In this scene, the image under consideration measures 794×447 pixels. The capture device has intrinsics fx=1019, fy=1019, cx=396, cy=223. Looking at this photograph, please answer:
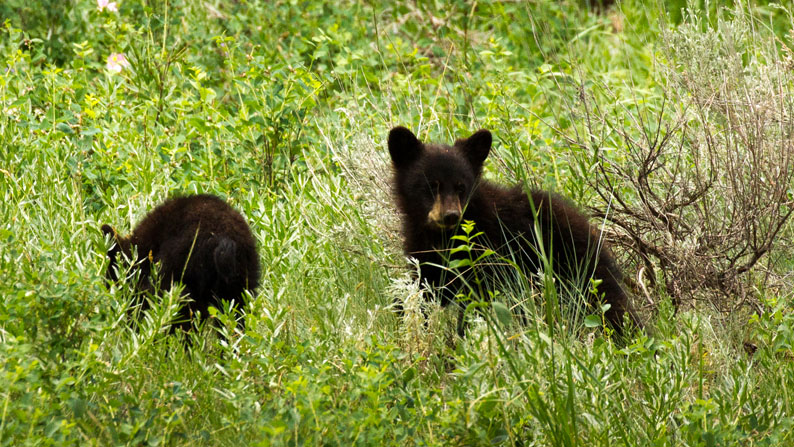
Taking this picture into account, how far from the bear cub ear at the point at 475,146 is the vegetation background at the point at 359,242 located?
35 centimetres

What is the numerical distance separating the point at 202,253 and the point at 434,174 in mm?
1301

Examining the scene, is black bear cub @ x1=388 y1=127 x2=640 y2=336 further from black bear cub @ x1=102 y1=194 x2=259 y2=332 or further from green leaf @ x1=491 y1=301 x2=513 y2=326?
green leaf @ x1=491 y1=301 x2=513 y2=326

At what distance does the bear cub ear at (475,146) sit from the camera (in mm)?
5660

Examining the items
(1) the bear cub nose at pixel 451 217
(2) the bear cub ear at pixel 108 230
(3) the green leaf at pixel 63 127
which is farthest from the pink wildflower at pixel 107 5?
(1) the bear cub nose at pixel 451 217

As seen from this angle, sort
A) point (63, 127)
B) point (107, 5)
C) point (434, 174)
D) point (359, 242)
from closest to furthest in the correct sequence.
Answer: point (434, 174) → point (359, 242) → point (63, 127) → point (107, 5)

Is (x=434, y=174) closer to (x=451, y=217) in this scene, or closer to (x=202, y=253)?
(x=451, y=217)

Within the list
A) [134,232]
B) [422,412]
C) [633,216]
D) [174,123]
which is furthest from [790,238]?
[174,123]

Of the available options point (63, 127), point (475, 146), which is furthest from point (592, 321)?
point (63, 127)

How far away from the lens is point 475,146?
224 inches

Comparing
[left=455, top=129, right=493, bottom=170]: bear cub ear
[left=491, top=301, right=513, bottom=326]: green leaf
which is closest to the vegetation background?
[left=491, top=301, right=513, bottom=326]: green leaf

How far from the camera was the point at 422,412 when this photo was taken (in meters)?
3.86

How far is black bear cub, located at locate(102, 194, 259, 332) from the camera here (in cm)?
513

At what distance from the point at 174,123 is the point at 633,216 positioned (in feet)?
12.8

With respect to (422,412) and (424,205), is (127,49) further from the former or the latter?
(422,412)
